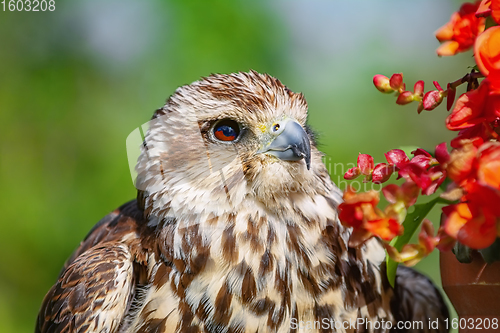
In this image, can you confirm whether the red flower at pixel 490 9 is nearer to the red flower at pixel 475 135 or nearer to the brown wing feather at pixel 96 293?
the red flower at pixel 475 135

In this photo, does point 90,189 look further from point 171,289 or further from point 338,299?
point 338,299

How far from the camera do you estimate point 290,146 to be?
170cm

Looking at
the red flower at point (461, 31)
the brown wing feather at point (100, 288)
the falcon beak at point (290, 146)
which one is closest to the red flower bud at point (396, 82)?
the red flower at point (461, 31)

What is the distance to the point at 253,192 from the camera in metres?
1.74

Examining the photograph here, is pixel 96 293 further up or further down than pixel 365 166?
further down

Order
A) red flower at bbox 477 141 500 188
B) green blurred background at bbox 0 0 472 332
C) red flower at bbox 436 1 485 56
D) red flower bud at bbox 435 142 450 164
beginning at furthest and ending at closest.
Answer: green blurred background at bbox 0 0 472 332 < red flower at bbox 436 1 485 56 < red flower bud at bbox 435 142 450 164 < red flower at bbox 477 141 500 188

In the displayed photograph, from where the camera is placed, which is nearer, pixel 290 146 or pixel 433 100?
pixel 433 100

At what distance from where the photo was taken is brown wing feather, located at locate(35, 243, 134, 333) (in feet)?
5.74

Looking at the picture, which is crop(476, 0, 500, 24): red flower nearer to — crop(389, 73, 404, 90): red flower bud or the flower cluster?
the flower cluster

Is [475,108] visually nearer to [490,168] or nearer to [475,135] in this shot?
[475,135]

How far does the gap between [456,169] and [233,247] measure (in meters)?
1.00

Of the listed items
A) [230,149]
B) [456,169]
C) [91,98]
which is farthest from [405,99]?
[91,98]

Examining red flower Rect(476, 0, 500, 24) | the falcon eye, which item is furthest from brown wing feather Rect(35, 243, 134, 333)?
red flower Rect(476, 0, 500, 24)

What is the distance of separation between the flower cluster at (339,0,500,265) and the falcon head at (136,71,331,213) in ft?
1.93
